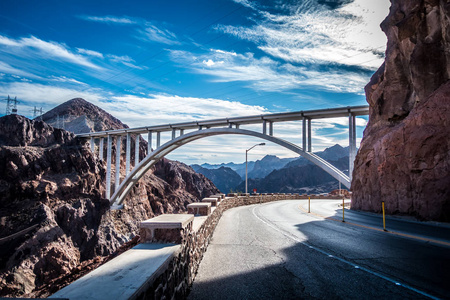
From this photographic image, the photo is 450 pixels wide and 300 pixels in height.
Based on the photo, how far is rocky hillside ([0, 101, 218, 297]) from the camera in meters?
23.9

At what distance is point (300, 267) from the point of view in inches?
223

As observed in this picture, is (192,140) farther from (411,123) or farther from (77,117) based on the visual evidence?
(77,117)

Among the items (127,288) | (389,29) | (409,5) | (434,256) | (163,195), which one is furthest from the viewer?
(163,195)

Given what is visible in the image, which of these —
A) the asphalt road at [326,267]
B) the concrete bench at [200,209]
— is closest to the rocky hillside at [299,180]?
the asphalt road at [326,267]

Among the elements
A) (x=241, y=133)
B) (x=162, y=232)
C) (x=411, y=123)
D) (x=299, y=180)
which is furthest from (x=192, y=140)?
(x=299, y=180)

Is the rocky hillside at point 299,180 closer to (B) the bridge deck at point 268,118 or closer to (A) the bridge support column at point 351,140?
(B) the bridge deck at point 268,118

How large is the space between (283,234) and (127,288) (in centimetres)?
800

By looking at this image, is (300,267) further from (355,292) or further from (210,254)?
(210,254)

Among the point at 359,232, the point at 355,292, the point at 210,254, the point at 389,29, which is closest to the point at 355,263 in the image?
the point at 355,292

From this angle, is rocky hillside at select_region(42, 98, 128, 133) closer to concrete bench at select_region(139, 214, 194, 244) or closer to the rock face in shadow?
the rock face in shadow

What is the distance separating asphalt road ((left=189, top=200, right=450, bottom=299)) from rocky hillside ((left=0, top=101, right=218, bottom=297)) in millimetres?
18384

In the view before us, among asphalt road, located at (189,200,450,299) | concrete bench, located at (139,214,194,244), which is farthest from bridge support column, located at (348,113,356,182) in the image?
concrete bench, located at (139,214,194,244)

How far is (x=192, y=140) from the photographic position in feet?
118

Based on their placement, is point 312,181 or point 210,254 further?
point 312,181
